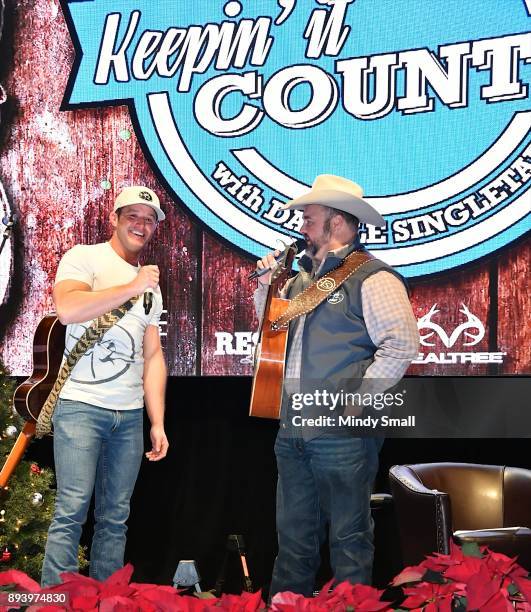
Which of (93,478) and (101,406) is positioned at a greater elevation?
(101,406)

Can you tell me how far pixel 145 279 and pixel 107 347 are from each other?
1.03 ft

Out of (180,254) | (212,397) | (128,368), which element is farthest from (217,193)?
(128,368)

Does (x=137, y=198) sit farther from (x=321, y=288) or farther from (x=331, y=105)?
(x=331, y=105)

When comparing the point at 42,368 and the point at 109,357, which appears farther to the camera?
the point at 42,368

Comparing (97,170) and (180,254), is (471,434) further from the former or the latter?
(97,170)

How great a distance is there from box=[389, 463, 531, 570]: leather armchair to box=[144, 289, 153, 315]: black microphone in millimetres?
1160

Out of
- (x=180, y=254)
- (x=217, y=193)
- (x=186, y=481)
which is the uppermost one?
(x=217, y=193)

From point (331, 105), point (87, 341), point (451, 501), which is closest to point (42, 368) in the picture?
point (87, 341)

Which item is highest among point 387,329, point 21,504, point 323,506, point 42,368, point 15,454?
point 387,329

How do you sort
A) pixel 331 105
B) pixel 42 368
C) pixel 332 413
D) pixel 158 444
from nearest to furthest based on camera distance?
pixel 332 413
pixel 158 444
pixel 42 368
pixel 331 105

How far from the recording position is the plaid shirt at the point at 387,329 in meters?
2.92

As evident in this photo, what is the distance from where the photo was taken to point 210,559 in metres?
4.36

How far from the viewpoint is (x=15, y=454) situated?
3867 mm

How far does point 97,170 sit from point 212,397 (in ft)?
4.19
